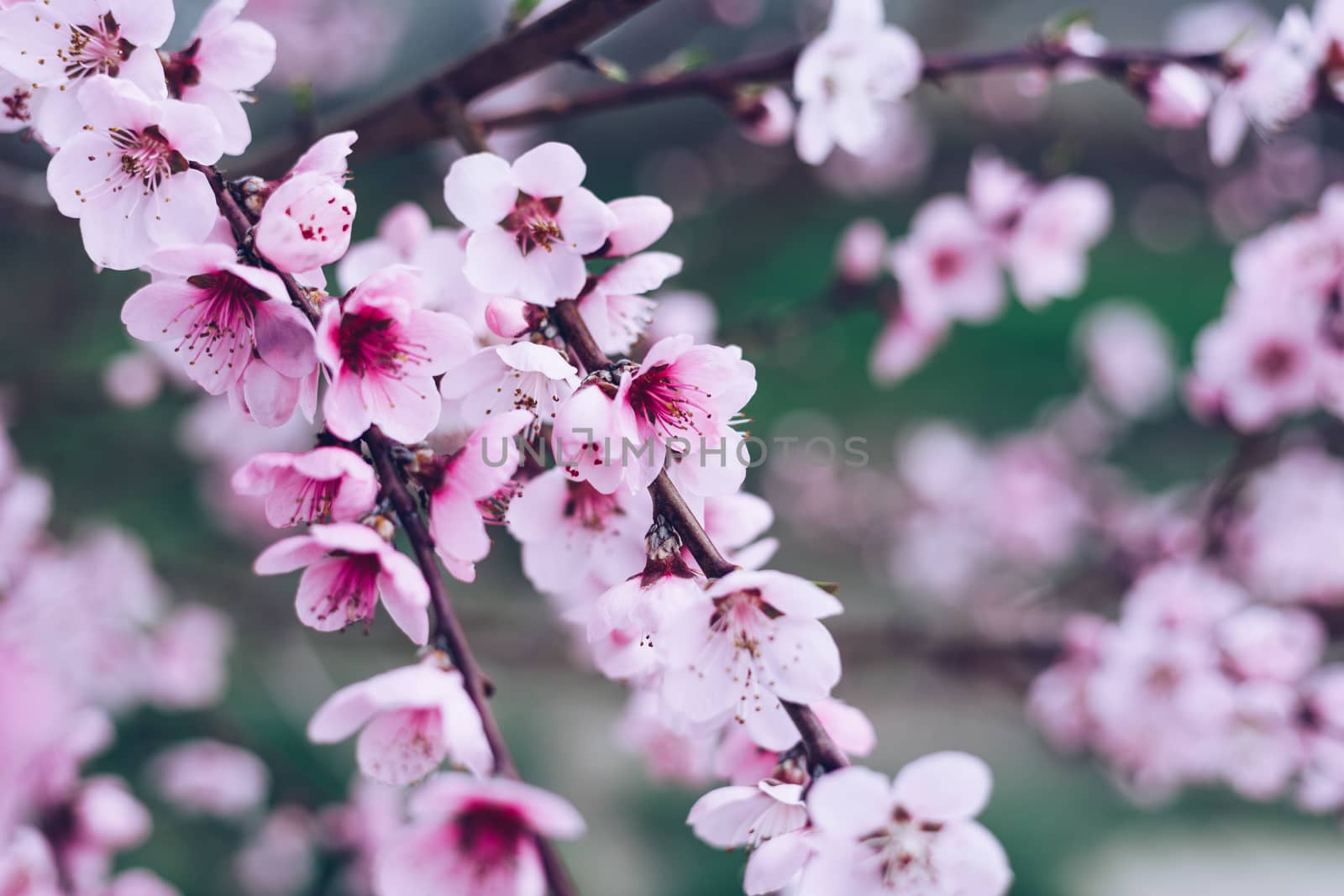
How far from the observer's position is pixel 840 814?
0.58 m

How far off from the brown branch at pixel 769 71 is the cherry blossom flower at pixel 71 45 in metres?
0.37

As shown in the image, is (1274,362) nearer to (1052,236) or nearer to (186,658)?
(1052,236)

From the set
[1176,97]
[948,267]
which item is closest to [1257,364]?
[948,267]

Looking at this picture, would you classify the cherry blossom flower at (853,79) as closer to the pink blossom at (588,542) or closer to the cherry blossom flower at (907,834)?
the pink blossom at (588,542)

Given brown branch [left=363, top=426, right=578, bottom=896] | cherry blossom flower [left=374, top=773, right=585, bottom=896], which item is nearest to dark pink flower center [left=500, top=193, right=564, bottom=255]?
brown branch [left=363, top=426, right=578, bottom=896]

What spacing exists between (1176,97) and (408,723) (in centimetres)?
110

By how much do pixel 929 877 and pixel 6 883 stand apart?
1004mm

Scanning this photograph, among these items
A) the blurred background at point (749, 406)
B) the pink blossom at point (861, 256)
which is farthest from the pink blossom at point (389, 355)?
the pink blossom at point (861, 256)

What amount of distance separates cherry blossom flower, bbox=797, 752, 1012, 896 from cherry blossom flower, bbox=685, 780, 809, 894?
0.06 ft

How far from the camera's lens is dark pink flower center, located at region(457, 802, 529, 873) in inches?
24.7

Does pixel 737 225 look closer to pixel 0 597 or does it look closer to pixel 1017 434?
pixel 1017 434

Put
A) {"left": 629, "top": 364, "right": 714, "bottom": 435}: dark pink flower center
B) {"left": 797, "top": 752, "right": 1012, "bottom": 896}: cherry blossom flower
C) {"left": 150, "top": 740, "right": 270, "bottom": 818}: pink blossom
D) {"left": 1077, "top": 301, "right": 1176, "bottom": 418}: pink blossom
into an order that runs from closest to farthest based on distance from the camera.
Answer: {"left": 797, "top": 752, "right": 1012, "bottom": 896}: cherry blossom flower, {"left": 629, "top": 364, "right": 714, "bottom": 435}: dark pink flower center, {"left": 150, "top": 740, "right": 270, "bottom": 818}: pink blossom, {"left": 1077, "top": 301, "right": 1176, "bottom": 418}: pink blossom

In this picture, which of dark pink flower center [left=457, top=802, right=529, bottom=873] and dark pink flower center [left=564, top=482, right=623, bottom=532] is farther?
dark pink flower center [left=564, top=482, right=623, bottom=532]

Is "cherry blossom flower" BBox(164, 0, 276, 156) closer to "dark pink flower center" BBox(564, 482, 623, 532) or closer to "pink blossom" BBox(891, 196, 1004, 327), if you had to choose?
"dark pink flower center" BBox(564, 482, 623, 532)
